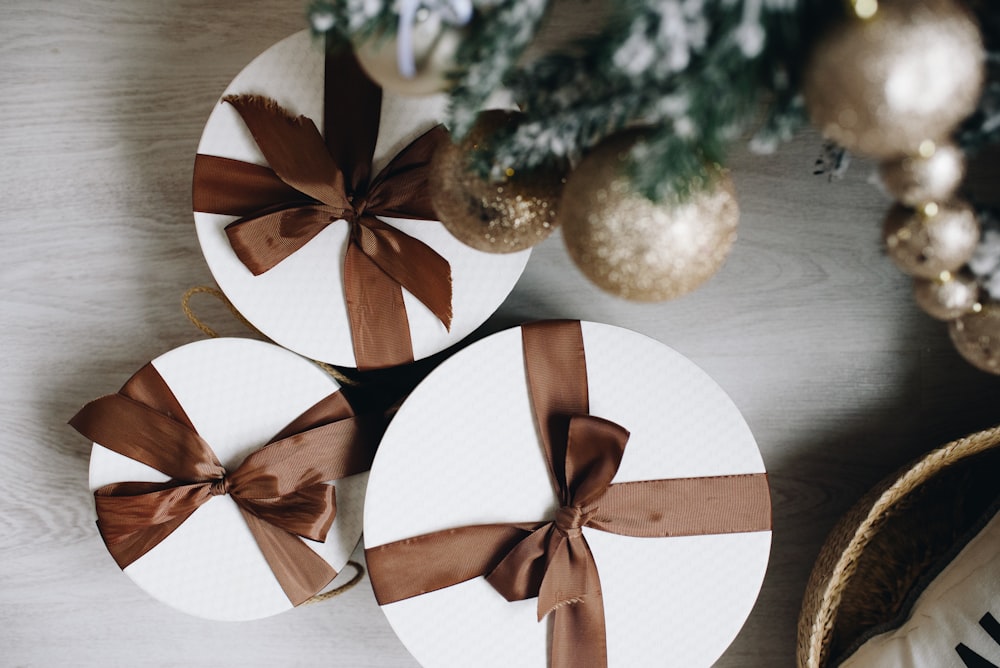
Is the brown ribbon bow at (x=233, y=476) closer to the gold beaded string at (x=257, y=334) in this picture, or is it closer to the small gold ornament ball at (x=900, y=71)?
the gold beaded string at (x=257, y=334)

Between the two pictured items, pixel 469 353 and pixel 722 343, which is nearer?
pixel 469 353

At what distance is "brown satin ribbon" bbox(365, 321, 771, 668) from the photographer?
896mm

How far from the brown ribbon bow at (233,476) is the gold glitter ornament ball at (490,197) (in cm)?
43

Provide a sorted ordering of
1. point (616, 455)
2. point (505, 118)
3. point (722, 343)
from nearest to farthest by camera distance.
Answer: point (505, 118)
point (616, 455)
point (722, 343)

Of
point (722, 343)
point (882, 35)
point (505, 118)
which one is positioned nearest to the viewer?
point (882, 35)

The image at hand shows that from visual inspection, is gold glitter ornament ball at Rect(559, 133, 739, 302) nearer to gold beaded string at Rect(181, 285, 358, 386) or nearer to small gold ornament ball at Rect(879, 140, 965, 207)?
small gold ornament ball at Rect(879, 140, 965, 207)

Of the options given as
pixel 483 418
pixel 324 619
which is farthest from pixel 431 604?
pixel 324 619

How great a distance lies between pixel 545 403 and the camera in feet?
3.00

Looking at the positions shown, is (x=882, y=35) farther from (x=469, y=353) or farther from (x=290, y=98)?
(x=290, y=98)

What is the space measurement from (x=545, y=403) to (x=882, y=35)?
582mm

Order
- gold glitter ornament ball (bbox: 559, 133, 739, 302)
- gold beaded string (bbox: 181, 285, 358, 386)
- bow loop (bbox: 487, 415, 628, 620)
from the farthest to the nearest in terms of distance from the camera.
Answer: gold beaded string (bbox: 181, 285, 358, 386) → bow loop (bbox: 487, 415, 628, 620) → gold glitter ornament ball (bbox: 559, 133, 739, 302)

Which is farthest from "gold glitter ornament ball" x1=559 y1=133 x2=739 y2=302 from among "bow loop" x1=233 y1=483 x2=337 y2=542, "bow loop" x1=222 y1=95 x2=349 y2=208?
"bow loop" x1=233 y1=483 x2=337 y2=542

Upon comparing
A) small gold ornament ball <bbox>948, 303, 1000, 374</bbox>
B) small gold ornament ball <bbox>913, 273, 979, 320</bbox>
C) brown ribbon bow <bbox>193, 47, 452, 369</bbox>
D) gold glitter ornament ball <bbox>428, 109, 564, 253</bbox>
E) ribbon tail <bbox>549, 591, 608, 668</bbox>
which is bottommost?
ribbon tail <bbox>549, 591, 608, 668</bbox>

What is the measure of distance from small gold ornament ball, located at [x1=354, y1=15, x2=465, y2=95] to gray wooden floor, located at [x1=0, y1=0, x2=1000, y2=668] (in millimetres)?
634
